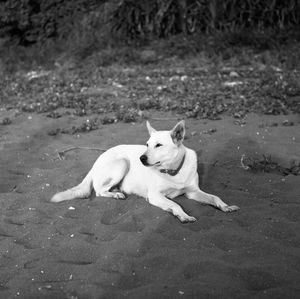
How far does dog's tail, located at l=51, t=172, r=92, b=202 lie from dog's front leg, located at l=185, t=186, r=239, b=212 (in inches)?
52.0

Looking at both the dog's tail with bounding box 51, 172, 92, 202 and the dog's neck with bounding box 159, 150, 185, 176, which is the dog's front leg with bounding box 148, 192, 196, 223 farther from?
the dog's tail with bounding box 51, 172, 92, 202

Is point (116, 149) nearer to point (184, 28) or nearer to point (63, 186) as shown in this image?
point (63, 186)

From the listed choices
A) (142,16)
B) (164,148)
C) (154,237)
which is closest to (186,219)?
(154,237)

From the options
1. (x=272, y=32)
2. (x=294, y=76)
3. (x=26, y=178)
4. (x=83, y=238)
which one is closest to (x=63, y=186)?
(x=26, y=178)

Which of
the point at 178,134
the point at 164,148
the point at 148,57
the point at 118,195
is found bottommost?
the point at 148,57

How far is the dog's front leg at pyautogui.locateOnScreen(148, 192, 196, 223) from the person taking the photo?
5.64 meters

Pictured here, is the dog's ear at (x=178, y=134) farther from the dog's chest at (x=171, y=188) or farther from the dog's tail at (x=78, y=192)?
the dog's tail at (x=78, y=192)

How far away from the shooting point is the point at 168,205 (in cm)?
593

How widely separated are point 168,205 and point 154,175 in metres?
0.57

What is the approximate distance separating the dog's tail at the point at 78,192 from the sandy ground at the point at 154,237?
4.6 inches

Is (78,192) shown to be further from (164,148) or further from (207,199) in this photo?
(207,199)

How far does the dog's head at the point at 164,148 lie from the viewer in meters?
6.15

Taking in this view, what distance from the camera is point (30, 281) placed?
15.0ft

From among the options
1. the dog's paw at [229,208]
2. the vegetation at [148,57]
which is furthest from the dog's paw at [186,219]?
the vegetation at [148,57]
